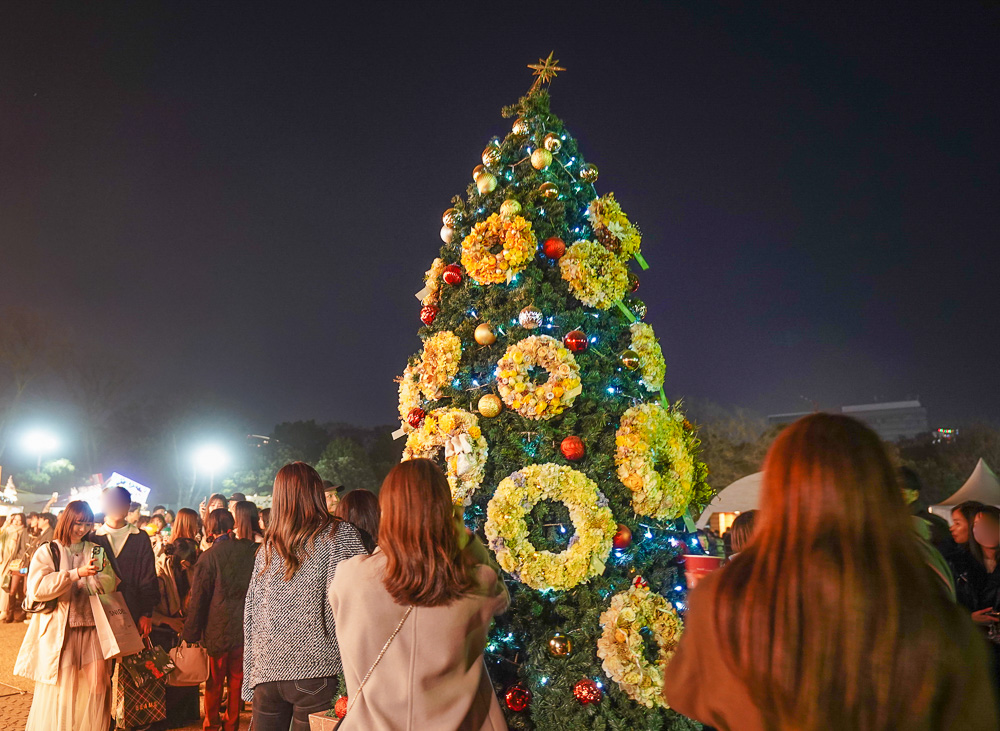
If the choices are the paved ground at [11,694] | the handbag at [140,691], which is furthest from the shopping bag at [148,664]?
the paved ground at [11,694]

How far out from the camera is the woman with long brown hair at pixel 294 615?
3.62 metres

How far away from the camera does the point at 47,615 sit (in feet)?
16.8

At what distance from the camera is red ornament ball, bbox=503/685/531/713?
4.17 metres

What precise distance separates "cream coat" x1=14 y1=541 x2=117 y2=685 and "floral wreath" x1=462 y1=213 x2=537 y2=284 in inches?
147

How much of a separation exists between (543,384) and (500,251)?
3.63ft

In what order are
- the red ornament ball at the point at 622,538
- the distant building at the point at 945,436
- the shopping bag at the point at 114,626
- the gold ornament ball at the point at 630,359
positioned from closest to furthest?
the red ornament ball at the point at 622,538, the gold ornament ball at the point at 630,359, the shopping bag at the point at 114,626, the distant building at the point at 945,436

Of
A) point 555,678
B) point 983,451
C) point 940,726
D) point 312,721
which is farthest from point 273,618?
point 983,451

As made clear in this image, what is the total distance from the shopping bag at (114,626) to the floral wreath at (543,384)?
3575 millimetres

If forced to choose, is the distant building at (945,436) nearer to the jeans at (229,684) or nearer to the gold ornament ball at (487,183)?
the gold ornament ball at (487,183)

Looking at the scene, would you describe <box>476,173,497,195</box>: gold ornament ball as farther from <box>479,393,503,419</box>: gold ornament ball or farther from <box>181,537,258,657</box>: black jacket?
<box>181,537,258,657</box>: black jacket

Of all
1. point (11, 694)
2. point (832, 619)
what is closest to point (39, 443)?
point (11, 694)

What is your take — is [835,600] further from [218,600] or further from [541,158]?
[218,600]

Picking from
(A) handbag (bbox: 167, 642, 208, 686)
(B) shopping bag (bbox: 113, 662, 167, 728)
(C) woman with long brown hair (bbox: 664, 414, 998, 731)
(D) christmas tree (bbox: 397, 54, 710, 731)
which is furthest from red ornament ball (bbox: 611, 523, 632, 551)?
(B) shopping bag (bbox: 113, 662, 167, 728)

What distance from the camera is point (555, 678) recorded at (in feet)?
13.6
